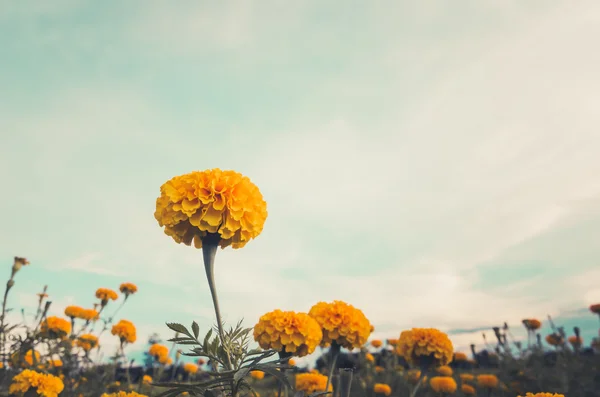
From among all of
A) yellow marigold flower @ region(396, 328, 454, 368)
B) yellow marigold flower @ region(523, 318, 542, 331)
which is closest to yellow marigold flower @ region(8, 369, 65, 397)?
yellow marigold flower @ region(396, 328, 454, 368)

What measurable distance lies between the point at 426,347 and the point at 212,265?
291cm

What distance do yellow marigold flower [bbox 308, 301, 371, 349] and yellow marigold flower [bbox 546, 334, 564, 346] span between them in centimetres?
640

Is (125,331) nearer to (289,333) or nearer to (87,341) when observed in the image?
(87,341)

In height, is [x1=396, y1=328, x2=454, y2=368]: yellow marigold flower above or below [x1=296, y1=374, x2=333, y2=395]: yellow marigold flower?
above

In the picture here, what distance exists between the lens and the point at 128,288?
621 centimetres

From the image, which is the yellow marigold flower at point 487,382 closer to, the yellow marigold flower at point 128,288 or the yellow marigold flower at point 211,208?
the yellow marigold flower at point 128,288

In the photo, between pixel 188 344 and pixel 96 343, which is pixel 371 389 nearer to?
pixel 96 343

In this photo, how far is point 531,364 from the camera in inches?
312

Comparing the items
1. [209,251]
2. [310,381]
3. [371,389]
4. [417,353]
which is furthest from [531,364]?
[209,251]

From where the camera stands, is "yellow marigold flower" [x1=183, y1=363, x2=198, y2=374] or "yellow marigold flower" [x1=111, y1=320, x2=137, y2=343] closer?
"yellow marigold flower" [x1=111, y1=320, x2=137, y2=343]

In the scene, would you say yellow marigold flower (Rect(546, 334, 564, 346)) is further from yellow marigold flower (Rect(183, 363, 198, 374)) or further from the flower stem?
→ the flower stem

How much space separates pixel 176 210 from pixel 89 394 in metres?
3.65

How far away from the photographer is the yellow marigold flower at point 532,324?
8102 mm

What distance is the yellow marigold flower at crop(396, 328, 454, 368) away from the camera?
166 inches
